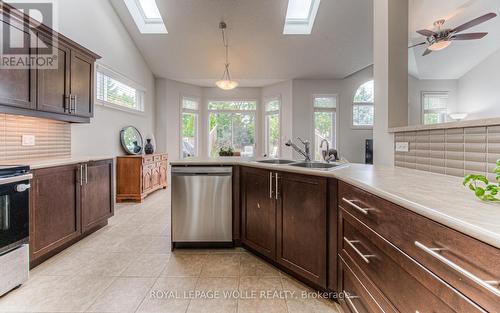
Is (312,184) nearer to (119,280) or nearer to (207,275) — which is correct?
(207,275)

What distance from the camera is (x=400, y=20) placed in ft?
7.11

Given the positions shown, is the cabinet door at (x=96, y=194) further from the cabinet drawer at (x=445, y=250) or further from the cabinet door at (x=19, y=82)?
the cabinet drawer at (x=445, y=250)

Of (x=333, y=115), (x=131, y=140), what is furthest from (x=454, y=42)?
(x=131, y=140)

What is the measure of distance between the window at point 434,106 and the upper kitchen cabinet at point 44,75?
8.60m

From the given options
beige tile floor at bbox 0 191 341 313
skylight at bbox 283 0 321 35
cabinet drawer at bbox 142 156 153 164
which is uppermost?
skylight at bbox 283 0 321 35

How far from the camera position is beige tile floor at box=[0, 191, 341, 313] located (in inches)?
64.1

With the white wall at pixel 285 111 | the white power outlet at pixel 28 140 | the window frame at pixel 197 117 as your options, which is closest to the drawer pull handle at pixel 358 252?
the white power outlet at pixel 28 140

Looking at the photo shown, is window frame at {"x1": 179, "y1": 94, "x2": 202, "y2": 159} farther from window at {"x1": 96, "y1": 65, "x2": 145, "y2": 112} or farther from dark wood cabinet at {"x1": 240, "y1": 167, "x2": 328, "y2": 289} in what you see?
dark wood cabinet at {"x1": 240, "y1": 167, "x2": 328, "y2": 289}

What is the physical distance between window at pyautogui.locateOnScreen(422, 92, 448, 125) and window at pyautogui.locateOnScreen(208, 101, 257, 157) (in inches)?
208

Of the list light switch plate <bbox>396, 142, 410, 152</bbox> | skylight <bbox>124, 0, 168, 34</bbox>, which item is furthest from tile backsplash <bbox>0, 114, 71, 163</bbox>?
light switch plate <bbox>396, 142, 410, 152</bbox>

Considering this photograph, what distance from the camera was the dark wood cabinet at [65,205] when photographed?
2090 millimetres

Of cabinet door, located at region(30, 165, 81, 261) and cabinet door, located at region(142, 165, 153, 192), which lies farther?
cabinet door, located at region(142, 165, 153, 192)

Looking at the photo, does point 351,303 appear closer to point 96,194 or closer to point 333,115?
point 96,194

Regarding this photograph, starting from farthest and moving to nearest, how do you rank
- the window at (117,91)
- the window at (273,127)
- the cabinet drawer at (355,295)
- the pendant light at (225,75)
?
the window at (273,127) < the pendant light at (225,75) < the window at (117,91) < the cabinet drawer at (355,295)
